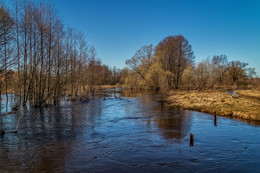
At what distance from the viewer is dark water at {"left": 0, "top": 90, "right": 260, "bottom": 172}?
7.21m

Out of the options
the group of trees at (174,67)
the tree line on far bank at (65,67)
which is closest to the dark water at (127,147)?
the tree line on far bank at (65,67)

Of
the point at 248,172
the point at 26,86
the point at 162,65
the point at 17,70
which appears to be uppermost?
the point at 162,65

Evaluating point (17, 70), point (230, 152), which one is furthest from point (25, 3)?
point (230, 152)

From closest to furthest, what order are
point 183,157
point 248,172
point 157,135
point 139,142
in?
point 248,172 → point 183,157 → point 139,142 → point 157,135

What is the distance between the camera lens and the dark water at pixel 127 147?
23.6 feet

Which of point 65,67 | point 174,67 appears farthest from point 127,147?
point 174,67

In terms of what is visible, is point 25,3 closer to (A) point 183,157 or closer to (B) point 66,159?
(B) point 66,159

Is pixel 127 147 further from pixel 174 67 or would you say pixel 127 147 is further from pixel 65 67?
pixel 174 67

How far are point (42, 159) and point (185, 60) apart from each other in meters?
45.2

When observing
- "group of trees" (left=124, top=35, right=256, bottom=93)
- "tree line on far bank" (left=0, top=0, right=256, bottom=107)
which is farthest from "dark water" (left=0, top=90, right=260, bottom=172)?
"group of trees" (left=124, top=35, right=256, bottom=93)

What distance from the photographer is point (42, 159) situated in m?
7.58

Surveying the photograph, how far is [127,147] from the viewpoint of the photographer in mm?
9289

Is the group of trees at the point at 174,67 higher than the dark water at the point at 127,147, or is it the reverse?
the group of trees at the point at 174,67

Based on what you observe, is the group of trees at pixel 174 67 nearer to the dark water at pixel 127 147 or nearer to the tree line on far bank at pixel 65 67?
the tree line on far bank at pixel 65 67
